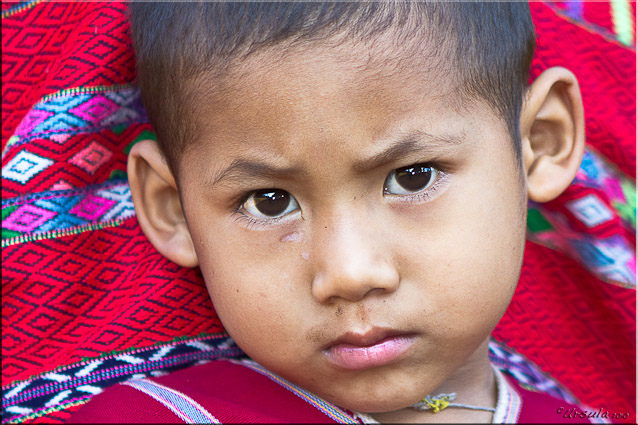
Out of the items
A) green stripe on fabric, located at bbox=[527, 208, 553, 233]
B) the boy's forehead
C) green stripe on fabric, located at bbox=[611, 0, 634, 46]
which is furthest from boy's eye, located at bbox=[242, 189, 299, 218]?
green stripe on fabric, located at bbox=[611, 0, 634, 46]

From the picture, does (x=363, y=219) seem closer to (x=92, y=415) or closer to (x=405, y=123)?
(x=405, y=123)

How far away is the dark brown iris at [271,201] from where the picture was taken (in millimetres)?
1139

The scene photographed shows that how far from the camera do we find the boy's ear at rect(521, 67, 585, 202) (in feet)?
4.26

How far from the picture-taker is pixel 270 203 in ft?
3.77

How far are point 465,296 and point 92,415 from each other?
0.59m

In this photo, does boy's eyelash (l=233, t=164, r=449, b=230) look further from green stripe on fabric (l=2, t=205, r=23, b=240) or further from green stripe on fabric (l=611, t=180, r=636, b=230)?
green stripe on fabric (l=611, t=180, r=636, b=230)

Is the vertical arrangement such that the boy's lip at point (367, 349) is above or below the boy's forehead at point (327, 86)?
below

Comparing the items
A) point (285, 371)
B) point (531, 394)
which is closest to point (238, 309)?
point (285, 371)

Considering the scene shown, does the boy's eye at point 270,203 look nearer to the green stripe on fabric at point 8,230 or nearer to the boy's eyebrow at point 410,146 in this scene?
the boy's eyebrow at point 410,146

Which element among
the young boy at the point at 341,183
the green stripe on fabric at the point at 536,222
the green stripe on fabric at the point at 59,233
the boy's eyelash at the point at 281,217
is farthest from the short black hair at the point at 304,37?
the green stripe on fabric at the point at 536,222

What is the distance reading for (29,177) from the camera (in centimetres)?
136

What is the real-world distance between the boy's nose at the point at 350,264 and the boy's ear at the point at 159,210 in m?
0.32

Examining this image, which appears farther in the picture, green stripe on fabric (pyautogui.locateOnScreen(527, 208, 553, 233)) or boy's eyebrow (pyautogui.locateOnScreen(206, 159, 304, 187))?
green stripe on fabric (pyautogui.locateOnScreen(527, 208, 553, 233))

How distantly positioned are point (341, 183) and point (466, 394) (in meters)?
0.52
